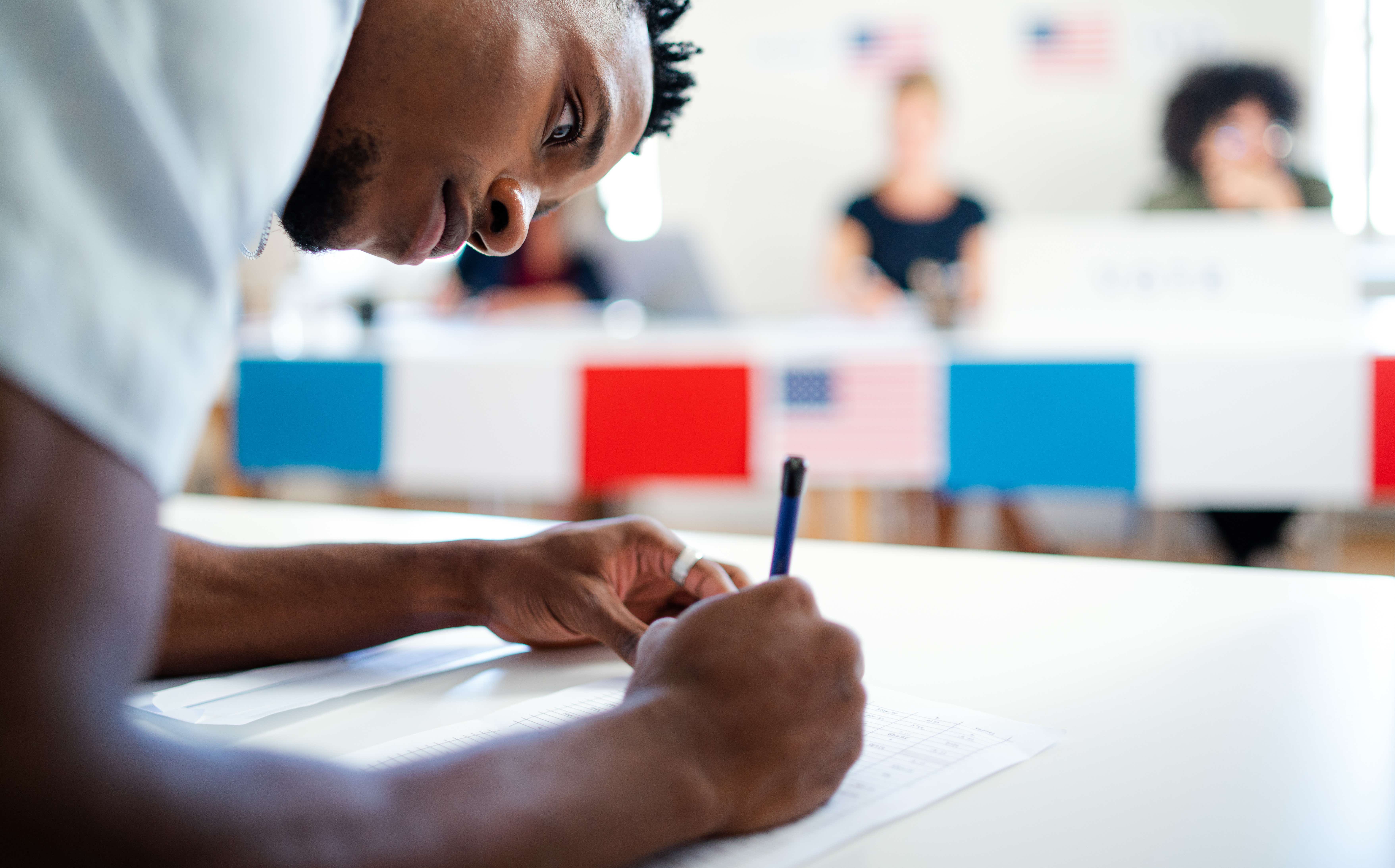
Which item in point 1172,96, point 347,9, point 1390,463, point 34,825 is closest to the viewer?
point 34,825

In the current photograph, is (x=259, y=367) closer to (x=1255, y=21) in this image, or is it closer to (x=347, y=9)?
(x=347, y=9)

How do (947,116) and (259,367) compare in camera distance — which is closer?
(259,367)

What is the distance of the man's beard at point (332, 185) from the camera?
33.0 inches

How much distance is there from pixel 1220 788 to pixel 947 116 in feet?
14.7

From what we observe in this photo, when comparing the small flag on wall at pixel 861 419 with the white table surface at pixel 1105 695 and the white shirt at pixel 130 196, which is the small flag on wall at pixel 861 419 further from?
the white shirt at pixel 130 196

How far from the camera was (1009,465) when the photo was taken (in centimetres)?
255

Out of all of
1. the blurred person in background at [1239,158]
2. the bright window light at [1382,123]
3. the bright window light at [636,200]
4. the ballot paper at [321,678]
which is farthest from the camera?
the bright window light at [636,200]

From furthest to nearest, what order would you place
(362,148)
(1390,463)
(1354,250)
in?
(1354,250) < (1390,463) < (362,148)

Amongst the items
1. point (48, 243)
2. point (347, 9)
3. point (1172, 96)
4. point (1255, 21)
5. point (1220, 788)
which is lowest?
point (1220, 788)

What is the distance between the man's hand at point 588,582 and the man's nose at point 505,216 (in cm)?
25

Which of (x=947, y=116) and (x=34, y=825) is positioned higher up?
(x=947, y=116)

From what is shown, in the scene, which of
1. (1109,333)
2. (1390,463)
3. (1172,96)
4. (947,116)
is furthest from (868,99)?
(1390,463)

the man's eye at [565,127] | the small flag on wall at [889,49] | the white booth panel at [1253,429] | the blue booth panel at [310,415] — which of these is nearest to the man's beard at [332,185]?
the man's eye at [565,127]

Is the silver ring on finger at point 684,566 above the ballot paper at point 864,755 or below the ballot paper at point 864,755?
above
